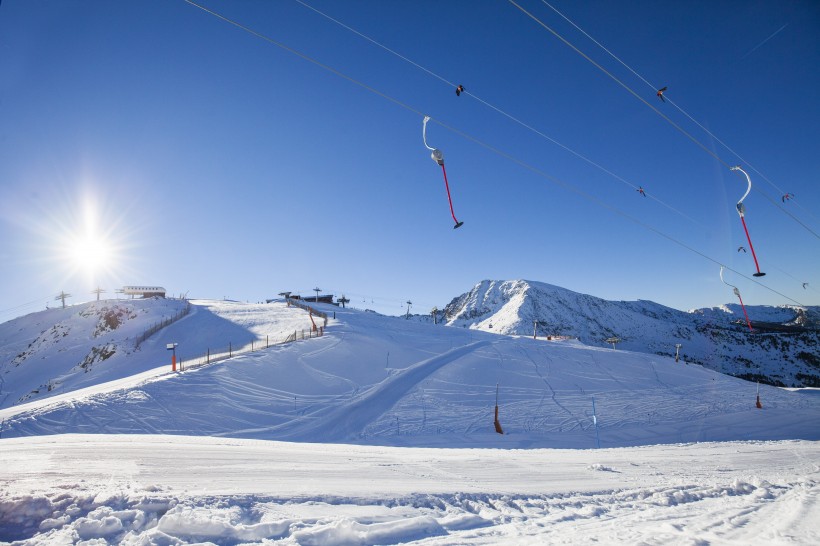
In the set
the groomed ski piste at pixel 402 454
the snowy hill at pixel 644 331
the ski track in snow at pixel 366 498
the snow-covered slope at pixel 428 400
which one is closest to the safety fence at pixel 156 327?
the snow-covered slope at pixel 428 400

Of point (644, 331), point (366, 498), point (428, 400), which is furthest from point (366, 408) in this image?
point (644, 331)

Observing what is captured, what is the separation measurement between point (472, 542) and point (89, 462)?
22.5 ft

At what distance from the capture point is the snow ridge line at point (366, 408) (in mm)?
17266

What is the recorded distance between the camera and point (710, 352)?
351ft

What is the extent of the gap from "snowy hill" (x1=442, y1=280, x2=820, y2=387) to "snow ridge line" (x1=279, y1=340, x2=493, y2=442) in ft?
223

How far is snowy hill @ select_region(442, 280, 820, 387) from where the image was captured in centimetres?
9344

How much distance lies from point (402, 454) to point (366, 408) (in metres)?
11.2

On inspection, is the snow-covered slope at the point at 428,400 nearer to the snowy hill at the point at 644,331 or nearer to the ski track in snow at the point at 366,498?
the ski track in snow at the point at 366,498

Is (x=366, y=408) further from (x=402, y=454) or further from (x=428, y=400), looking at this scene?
(x=402, y=454)

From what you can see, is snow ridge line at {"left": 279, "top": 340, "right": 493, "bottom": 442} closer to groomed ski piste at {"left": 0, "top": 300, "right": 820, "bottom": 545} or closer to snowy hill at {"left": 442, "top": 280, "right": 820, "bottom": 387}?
groomed ski piste at {"left": 0, "top": 300, "right": 820, "bottom": 545}

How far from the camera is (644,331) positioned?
124 meters

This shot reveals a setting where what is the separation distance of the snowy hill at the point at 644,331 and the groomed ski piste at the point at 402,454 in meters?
65.7

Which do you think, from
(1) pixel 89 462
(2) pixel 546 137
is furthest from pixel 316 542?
(2) pixel 546 137

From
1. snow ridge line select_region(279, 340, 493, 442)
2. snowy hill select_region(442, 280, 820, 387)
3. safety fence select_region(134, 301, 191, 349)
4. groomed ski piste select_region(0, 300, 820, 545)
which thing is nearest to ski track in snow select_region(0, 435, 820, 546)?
groomed ski piste select_region(0, 300, 820, 545)
